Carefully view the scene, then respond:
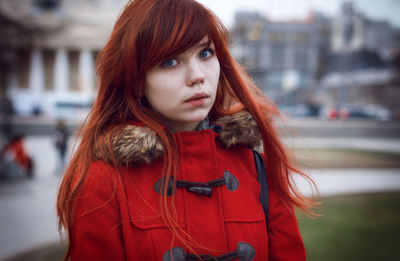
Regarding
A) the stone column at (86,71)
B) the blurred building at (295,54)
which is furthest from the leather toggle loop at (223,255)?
the stone column at (86,71)

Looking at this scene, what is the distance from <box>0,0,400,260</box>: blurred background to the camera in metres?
4.92

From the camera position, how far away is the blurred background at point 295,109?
16.1 feet

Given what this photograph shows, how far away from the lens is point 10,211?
5996mm

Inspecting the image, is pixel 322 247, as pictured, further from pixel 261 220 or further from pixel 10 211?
pixel 10 211

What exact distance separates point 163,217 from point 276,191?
657mm

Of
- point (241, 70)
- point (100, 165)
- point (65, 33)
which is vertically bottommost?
point (100, 165)

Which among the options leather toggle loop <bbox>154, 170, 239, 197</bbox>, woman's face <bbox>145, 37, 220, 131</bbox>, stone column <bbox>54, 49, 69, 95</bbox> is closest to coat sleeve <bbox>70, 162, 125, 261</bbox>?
leather toggle loop <bbox>154, 170, 239, 197</bbox>

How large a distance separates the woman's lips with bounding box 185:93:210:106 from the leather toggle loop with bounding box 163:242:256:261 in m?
0.65

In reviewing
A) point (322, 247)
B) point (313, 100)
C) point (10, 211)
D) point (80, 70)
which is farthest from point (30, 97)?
point (322, 247)

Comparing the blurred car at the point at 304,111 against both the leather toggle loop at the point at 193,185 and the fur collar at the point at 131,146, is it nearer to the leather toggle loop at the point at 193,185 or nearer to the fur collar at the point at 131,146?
the leather toggle loop at the point at 193,185

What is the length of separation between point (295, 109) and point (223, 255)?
26.9 meters

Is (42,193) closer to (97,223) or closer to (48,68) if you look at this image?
(97,223)

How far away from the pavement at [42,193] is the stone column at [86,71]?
3605cm

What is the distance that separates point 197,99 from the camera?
57.7 inches
